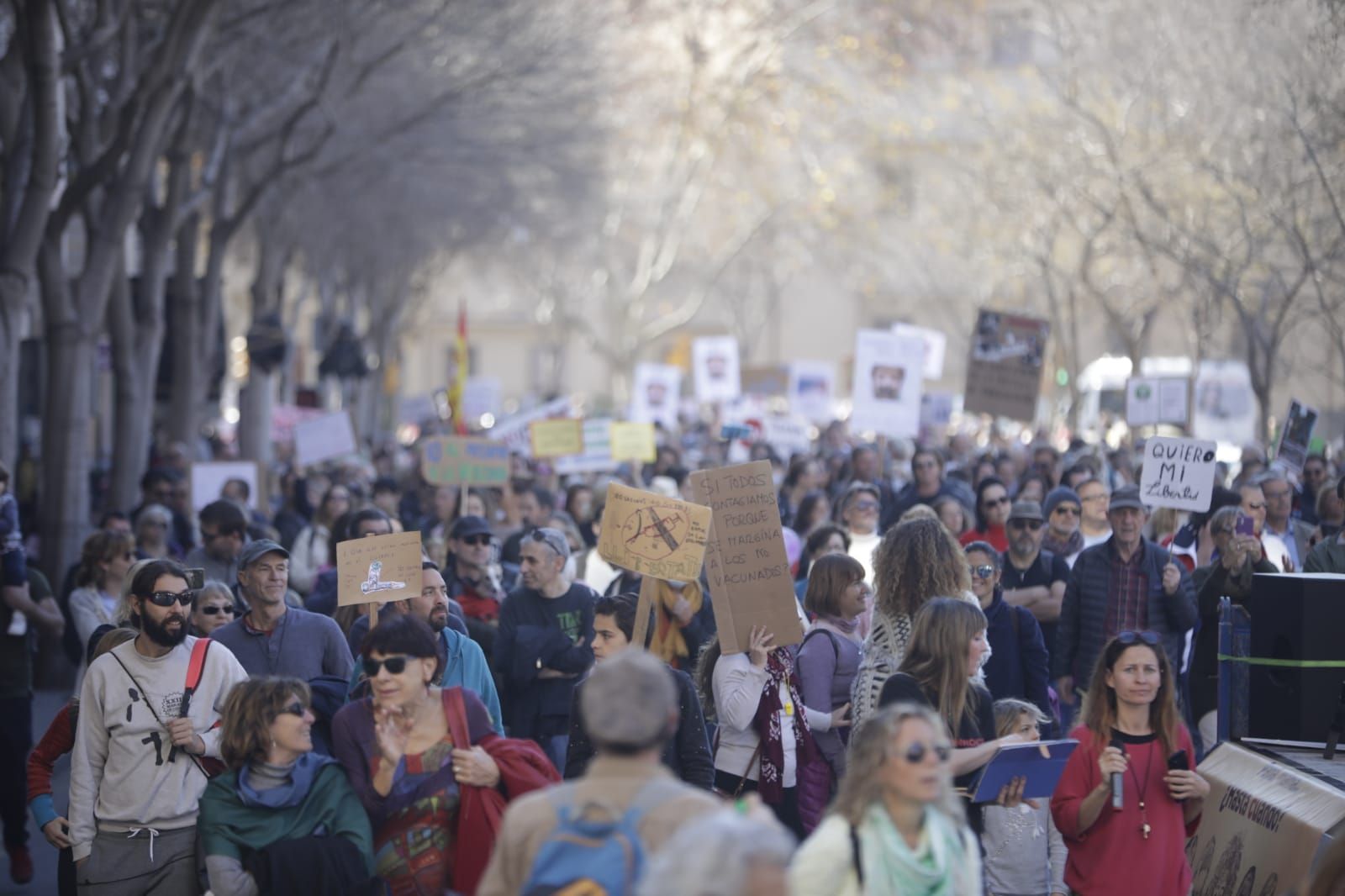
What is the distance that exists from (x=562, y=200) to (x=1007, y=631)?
31146 millimetres

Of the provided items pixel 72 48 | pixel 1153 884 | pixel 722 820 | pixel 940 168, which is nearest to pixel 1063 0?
pixel 72 48

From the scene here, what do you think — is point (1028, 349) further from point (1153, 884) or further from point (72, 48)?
point (1153, 884)

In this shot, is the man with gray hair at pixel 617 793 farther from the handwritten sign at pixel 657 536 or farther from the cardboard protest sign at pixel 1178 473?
the cardboard protest sign at pixel 1178 473

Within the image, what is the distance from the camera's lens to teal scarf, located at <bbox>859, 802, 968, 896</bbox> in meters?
4.30

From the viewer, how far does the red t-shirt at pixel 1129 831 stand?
559 cm

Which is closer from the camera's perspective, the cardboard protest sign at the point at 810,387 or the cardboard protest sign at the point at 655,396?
the cardboard protest sign at the point at 810,387

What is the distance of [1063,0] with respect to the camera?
890 inches

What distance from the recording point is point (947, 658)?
225 inches

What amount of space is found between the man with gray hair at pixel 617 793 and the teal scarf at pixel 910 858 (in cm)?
65

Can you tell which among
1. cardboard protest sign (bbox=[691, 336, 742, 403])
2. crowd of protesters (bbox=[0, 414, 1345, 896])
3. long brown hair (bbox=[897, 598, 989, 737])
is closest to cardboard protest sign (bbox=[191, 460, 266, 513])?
crowd of protesters (bbox=[0, 414, 1345, 896])

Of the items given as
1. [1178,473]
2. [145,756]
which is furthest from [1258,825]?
[1178,473]

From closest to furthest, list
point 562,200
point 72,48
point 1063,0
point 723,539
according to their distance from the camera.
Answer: point 723,539 → point 72,48 → point 1063,0 → point 562,200

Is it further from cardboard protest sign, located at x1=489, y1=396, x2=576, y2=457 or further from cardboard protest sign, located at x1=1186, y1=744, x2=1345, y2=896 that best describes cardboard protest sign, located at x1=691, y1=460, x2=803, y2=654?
cardboard protest sign, located at x1=489, y1=396, x2=576, y2=457

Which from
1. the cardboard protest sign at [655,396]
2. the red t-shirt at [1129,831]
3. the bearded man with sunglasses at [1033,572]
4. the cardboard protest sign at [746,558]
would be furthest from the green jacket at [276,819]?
the cardboard protest sign at [655,396]
